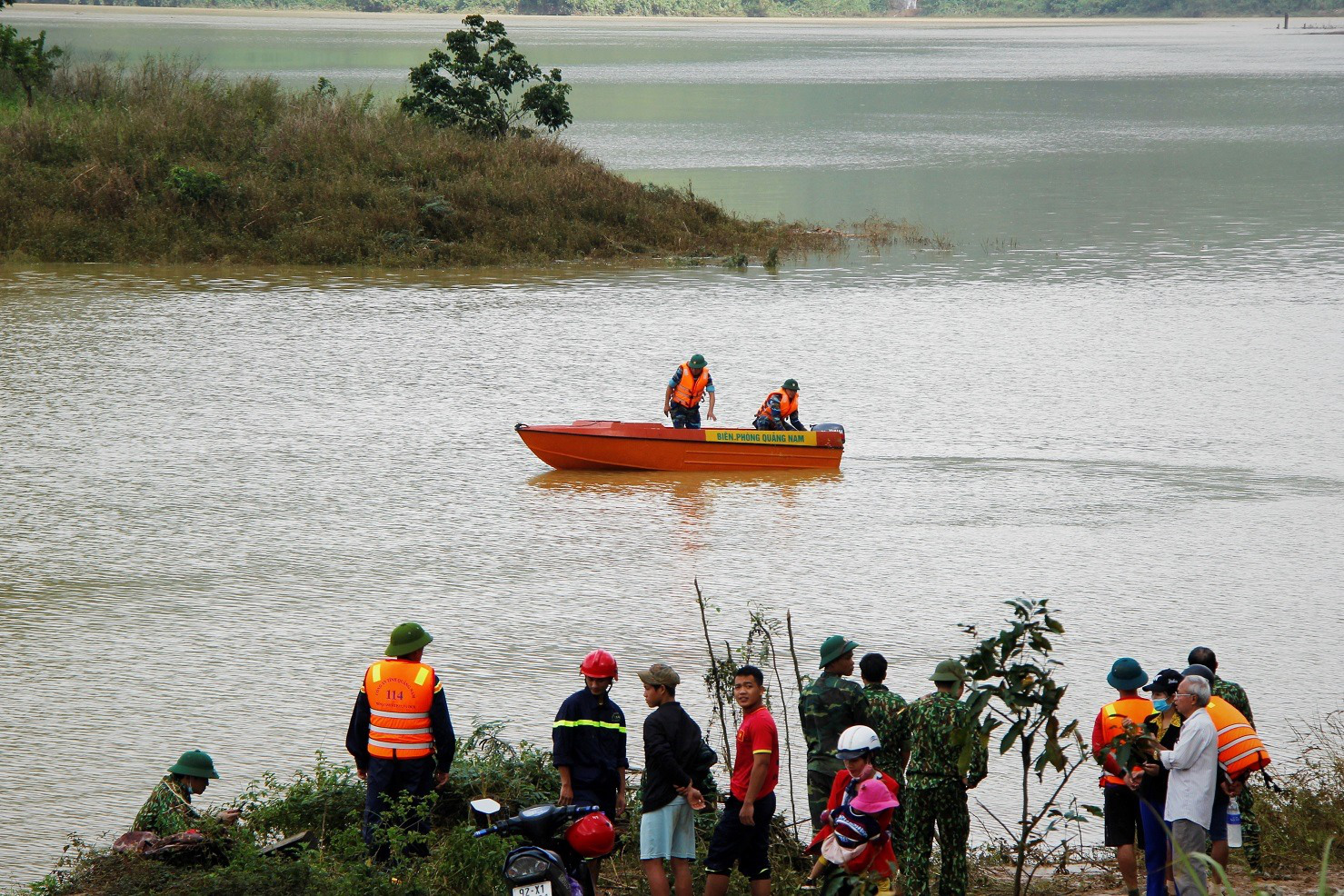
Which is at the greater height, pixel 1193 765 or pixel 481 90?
pixel 481 90

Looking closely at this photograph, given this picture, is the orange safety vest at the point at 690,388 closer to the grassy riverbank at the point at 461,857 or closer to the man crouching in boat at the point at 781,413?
the man crouching in boat at the point at 781,413

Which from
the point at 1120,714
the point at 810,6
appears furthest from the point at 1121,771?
the point at 810,6

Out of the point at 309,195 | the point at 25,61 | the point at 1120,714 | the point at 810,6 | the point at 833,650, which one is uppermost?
the point at 810,6

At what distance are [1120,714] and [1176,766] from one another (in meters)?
0.66

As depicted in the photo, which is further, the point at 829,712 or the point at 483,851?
the point at 829,712

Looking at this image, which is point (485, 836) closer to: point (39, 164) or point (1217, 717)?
point (1217, 717)

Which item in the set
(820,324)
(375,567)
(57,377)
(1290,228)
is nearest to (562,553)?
(375,567)

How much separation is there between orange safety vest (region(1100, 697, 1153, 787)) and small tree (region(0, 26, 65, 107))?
3650 centimetres

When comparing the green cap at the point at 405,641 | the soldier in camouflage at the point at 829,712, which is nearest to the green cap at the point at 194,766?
the green cap at the point at 405,641

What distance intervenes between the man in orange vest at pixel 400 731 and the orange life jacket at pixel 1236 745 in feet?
12.7

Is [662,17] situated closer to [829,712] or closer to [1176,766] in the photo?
[829,712]

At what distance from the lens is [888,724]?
7172 mm

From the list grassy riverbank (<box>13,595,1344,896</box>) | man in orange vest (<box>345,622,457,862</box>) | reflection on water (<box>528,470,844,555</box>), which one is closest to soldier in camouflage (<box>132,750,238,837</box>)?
grassy riverbank (<box>13,595,1344,896</box>)

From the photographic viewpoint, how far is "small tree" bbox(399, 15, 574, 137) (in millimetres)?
37750
